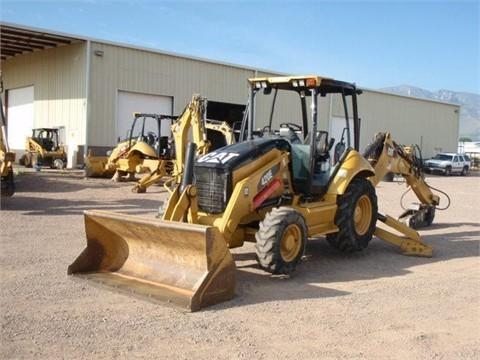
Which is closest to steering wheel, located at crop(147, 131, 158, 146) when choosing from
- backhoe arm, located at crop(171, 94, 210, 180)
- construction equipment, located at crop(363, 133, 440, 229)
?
backhoe arm, located at crop(171, 94, 210, 180)

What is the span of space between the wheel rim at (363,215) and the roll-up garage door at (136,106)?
18.1 m

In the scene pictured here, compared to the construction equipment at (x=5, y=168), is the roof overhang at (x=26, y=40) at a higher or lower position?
higher

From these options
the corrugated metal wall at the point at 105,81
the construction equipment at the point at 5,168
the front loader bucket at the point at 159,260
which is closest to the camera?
the front loader bucket at the point at 159,260

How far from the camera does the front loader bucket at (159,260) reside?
586 cm

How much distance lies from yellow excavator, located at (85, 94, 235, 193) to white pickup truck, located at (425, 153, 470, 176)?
2180 centimetres

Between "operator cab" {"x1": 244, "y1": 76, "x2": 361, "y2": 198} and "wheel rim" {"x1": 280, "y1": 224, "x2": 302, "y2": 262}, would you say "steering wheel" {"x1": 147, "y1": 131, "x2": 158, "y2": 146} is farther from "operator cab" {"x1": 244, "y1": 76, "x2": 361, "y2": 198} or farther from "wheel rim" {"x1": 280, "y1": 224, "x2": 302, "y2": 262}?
"wheel rim" {"x1": 280, "y1": 224, "x2": 302, "y2": 262}

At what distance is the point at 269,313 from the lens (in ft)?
18.6

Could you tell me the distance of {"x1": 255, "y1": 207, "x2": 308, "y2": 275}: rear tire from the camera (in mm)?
6738

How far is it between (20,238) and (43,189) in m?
8.35

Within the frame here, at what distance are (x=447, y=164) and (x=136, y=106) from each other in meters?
21.3

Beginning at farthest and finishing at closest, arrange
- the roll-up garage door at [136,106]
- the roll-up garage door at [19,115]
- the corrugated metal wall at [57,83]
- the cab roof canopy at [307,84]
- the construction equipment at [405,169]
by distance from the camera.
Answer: the roll-up garage door at [19,115]
the roll-up garage door at [136,106]
the corrugated metal wall at [57,83]
the construction equipment at [405,169]
the cab roof canopy at [307,84]

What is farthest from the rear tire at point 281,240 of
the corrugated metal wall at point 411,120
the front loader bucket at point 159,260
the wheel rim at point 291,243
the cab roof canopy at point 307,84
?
the corrugated metal wall at point 411,120

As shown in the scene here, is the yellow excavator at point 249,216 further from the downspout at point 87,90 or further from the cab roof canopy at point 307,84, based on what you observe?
the downspout at point 87,90

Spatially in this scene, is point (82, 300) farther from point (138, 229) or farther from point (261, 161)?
point (261, 161)
